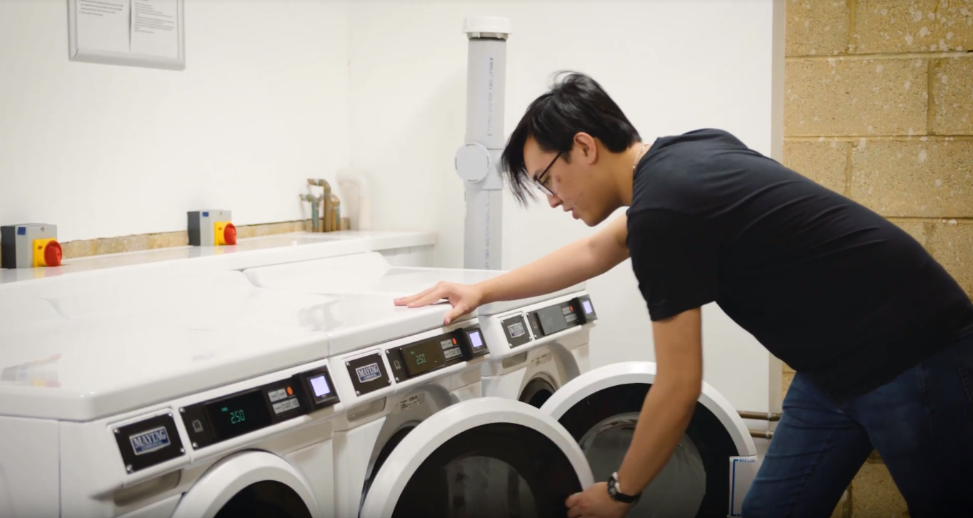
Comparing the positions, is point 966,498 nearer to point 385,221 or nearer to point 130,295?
point 130,295

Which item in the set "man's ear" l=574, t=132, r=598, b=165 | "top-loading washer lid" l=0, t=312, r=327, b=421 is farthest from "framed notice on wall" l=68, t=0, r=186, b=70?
"man's ear" l=574, t=132, r=598, b=165

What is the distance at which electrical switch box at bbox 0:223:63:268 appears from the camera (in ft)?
6.36

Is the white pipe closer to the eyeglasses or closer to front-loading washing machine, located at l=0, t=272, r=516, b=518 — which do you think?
front-loading washing machine, located at l=0, t=272, r=516, b=518

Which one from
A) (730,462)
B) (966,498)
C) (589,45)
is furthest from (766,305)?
(589,45)

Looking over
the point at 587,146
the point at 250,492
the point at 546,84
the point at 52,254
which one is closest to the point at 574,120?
the point at 587,146

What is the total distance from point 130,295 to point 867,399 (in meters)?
1.47

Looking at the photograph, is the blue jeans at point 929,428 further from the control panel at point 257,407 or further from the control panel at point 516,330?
the control panel at point 257,407

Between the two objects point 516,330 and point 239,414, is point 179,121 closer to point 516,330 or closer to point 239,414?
point 516,330

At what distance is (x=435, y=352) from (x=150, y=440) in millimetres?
665

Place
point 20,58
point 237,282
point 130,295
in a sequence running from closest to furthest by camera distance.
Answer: point 130,295 → point 20,58 → point 237,282

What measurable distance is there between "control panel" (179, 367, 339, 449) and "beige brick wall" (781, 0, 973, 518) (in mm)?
1926

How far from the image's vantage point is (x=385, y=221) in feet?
10.8

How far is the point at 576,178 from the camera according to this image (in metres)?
1.57

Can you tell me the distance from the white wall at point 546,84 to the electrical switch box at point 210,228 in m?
0.84
